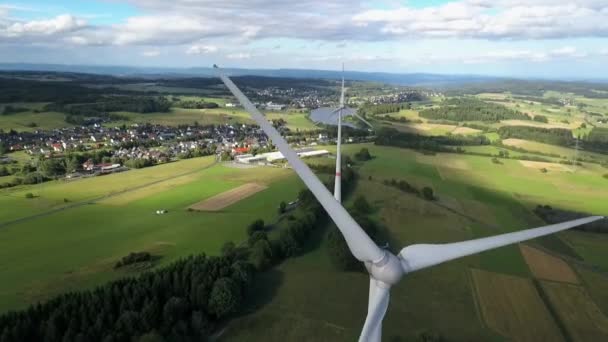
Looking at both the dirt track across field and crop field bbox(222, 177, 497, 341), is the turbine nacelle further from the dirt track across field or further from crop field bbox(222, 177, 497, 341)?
the dirt track across field

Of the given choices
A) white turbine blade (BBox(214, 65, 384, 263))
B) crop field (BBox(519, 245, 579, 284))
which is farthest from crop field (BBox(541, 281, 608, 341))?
white turbine blade (BBox(214, 65, 384, 263))

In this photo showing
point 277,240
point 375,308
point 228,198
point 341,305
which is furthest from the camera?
point 228,198

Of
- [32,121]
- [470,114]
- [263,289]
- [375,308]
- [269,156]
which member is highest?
[375,308]

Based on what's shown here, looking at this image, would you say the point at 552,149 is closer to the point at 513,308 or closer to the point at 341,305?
the point at 513,308

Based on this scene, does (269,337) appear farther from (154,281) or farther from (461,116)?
(461,116)

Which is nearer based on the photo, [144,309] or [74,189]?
[144,309]

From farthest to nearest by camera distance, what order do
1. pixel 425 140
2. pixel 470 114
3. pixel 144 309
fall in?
pixel 470 114
pixel 425 140
pixel 144 309

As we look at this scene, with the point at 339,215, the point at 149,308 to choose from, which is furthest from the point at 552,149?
the point at 339,215

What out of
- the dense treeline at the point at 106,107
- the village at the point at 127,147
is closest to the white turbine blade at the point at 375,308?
the village at the point at 127,147
